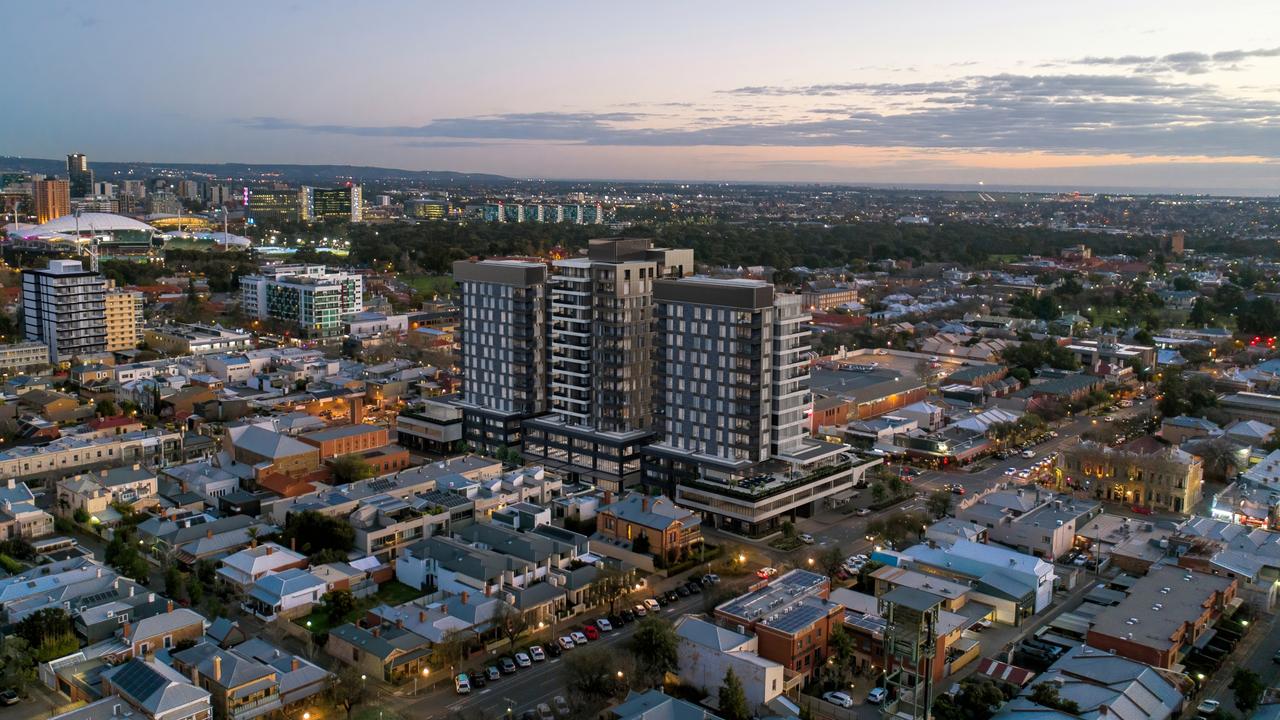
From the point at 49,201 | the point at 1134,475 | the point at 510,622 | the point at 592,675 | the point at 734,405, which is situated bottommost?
the point at 510,622

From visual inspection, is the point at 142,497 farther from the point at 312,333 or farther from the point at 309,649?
the point at 312,333

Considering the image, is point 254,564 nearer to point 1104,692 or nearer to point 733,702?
point 733,702

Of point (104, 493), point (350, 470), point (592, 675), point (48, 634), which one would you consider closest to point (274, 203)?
point (350, 470)

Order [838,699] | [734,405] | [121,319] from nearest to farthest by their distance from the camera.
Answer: [838,699] → [734,405] → [121,319]

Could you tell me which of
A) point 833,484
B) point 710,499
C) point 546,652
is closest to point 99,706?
point 546,652

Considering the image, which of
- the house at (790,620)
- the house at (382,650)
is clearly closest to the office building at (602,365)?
the house at (790,620)

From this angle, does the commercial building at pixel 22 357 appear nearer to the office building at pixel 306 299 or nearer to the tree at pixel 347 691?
the office building at pixel 306 299

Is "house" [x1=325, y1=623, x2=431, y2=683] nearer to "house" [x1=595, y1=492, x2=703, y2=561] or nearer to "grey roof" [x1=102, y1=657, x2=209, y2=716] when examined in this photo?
"grey roof" [x1=102, y1=657, x2=209, y2=716]
